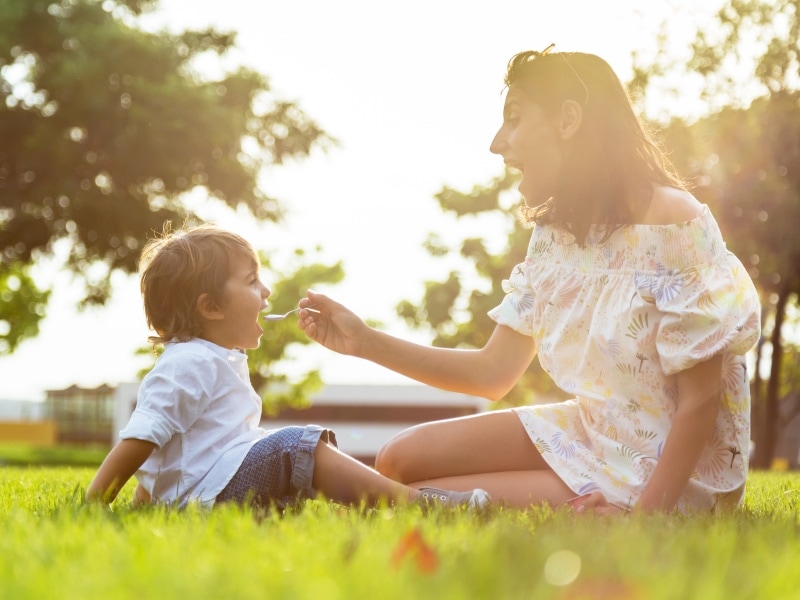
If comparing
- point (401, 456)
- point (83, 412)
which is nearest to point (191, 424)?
point (401, 456)

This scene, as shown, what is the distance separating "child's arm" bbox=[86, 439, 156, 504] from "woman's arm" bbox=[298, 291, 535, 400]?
89 cm

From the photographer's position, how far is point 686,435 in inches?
124

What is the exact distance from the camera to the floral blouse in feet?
10.8

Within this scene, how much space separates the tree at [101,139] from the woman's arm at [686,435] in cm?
1382

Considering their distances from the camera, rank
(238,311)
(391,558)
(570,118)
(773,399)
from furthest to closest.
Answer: (773,399) → (238,311) → (570,118) → (391,558)

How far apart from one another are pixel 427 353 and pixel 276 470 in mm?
915

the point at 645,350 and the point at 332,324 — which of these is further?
the point at 332,324

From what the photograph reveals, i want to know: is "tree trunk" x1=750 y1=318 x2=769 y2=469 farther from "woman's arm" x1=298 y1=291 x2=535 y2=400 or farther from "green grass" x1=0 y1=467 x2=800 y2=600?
"green grass" x1=0 y1=467 x2=800 y2=600

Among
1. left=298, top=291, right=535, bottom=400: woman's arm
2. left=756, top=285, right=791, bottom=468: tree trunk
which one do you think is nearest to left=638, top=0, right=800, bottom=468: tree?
left=756, top=285, right=791, bottom=468: tree trunk

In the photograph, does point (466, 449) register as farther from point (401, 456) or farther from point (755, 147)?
point (755, 147)

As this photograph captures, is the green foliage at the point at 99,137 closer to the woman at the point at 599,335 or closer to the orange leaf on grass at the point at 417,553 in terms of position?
the woman at the point at 599,335

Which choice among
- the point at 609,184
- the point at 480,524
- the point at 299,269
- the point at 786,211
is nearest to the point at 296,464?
the point at 480,524

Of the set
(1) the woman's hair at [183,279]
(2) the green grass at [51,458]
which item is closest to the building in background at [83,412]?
(2) the green grass at [51,458]

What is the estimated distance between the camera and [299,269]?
95.2 feet
